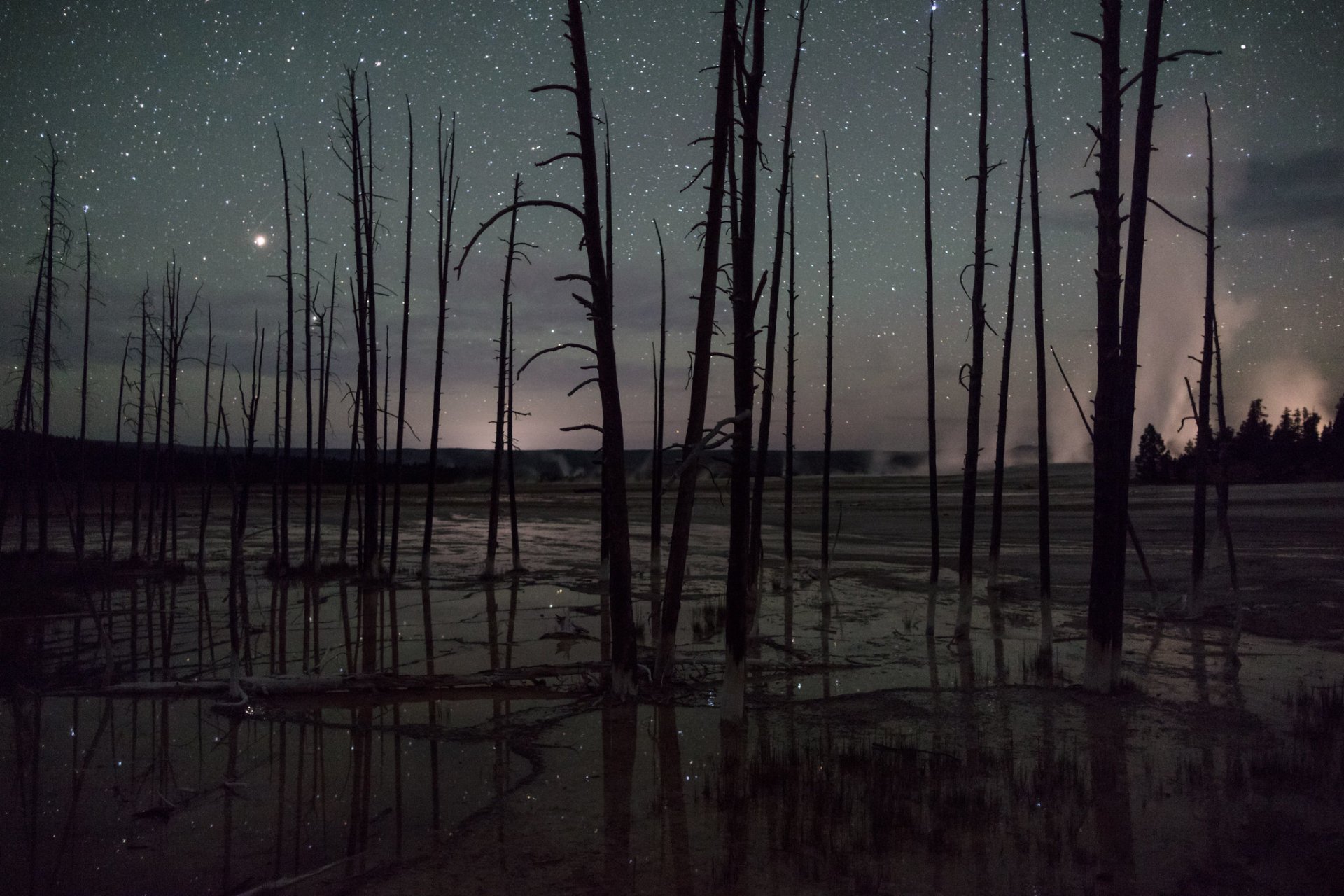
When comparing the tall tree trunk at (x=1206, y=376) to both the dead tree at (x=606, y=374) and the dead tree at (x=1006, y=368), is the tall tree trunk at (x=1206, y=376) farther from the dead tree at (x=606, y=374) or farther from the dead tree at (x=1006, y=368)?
the dead tree at (x=606, y=374)

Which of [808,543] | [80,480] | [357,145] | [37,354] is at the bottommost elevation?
[808,543]

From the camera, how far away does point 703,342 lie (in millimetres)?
11258

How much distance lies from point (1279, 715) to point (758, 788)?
659 cm

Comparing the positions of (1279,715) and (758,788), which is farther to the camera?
(1279,715)

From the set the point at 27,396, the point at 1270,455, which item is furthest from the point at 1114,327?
the point at 1270,455

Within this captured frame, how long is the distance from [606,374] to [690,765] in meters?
4.87

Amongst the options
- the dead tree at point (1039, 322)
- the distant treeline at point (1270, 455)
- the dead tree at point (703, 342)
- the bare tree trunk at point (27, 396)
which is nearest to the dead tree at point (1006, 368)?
the dead tree at point (1039, 322)

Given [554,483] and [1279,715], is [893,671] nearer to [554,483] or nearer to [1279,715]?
[1279,715]

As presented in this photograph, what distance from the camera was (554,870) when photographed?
5.77 meters

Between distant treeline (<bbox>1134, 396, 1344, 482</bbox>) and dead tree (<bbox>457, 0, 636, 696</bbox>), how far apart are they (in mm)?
93956

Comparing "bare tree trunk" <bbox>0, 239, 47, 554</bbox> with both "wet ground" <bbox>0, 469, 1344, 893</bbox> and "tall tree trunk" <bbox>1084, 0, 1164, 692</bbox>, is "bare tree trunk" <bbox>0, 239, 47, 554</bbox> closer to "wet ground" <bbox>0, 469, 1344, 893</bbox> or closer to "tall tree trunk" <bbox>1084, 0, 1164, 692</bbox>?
"wet ground" <bbox>0, 469, 1344, 893</bbox>

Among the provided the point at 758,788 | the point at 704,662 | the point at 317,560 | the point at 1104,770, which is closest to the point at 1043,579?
the point at 704,662

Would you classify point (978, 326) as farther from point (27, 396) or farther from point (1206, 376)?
point (27, 396)

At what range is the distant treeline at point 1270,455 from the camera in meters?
87.5
